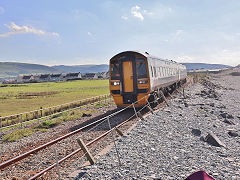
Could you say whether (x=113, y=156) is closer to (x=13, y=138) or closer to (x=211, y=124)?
(x=13, y=138)

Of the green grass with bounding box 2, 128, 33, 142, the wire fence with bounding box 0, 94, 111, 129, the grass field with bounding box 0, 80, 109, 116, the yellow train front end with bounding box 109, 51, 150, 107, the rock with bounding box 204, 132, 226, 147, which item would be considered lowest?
the grass field with bounding box 0, 80, 109, 116

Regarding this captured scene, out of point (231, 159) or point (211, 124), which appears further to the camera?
point (211, 124)

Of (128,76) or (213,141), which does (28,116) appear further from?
(213,141)

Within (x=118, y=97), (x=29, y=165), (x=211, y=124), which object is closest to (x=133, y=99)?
(x=118, y=97)

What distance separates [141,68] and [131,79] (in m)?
0.92

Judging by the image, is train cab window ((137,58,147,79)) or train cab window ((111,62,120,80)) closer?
train cab window ((137,58,147,79))

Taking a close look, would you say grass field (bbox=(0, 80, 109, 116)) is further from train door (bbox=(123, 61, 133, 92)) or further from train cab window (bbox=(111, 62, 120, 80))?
train door (bbox=(123, 61, 133, 92))

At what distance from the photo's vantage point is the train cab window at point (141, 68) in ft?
44.0

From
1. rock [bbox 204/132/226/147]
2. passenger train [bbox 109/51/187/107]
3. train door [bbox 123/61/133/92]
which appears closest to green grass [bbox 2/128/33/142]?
passenger train [bbox 109/51/187/107]

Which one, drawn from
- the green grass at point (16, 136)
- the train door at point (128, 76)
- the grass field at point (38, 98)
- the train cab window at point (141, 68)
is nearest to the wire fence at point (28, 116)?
the green grass at point (16, 136)

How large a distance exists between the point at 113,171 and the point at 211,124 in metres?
8.61

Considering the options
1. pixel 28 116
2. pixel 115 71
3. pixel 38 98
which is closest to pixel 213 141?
pixel 115 71

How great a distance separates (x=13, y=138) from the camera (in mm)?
11289

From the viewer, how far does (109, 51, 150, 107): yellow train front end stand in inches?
528
